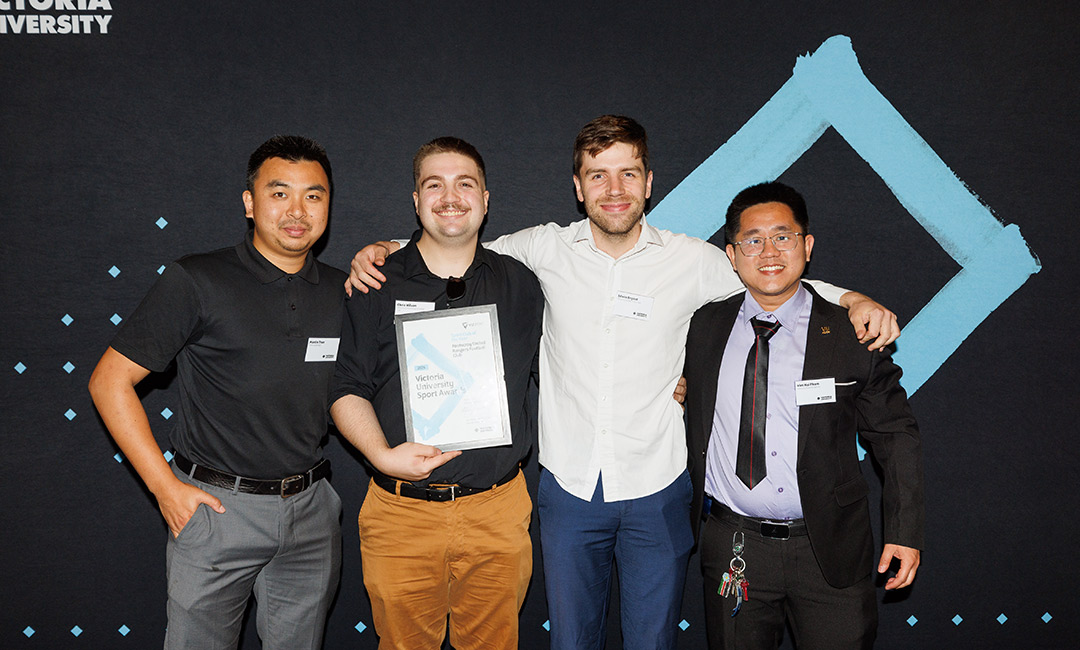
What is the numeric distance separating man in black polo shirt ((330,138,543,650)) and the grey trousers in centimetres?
18

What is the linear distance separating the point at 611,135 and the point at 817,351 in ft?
3.52

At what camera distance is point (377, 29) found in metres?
2.90

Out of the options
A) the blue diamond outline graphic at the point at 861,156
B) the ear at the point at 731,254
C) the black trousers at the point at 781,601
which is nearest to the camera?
the black trousers at the point at 781,601

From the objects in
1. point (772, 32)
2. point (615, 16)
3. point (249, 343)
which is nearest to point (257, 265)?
point (249, 343)

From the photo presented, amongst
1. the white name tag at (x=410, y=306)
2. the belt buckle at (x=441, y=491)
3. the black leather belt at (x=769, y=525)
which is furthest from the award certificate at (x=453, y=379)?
the black leather belt at (x=769, y=525)

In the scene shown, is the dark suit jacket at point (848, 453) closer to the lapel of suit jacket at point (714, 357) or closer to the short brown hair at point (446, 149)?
the lapel of suit jacket at point (714, 357)

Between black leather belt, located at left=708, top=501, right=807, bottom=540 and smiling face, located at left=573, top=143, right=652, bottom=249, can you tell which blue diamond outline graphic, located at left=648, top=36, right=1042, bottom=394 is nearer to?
smiling face, located at left=573, top=143, right=652, bottom=249

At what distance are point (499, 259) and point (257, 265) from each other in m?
0.88

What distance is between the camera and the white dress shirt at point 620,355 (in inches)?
91.2

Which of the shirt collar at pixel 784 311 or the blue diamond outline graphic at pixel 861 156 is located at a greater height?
the blue diamond outline graphic at pixel 861 156

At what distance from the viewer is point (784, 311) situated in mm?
2244

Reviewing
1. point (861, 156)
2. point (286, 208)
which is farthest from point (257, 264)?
point (861, 156)

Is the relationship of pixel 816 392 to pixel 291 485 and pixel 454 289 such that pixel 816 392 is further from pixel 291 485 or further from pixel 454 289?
pixel 291 485

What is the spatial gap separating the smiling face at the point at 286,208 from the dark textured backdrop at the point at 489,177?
2.27ft
